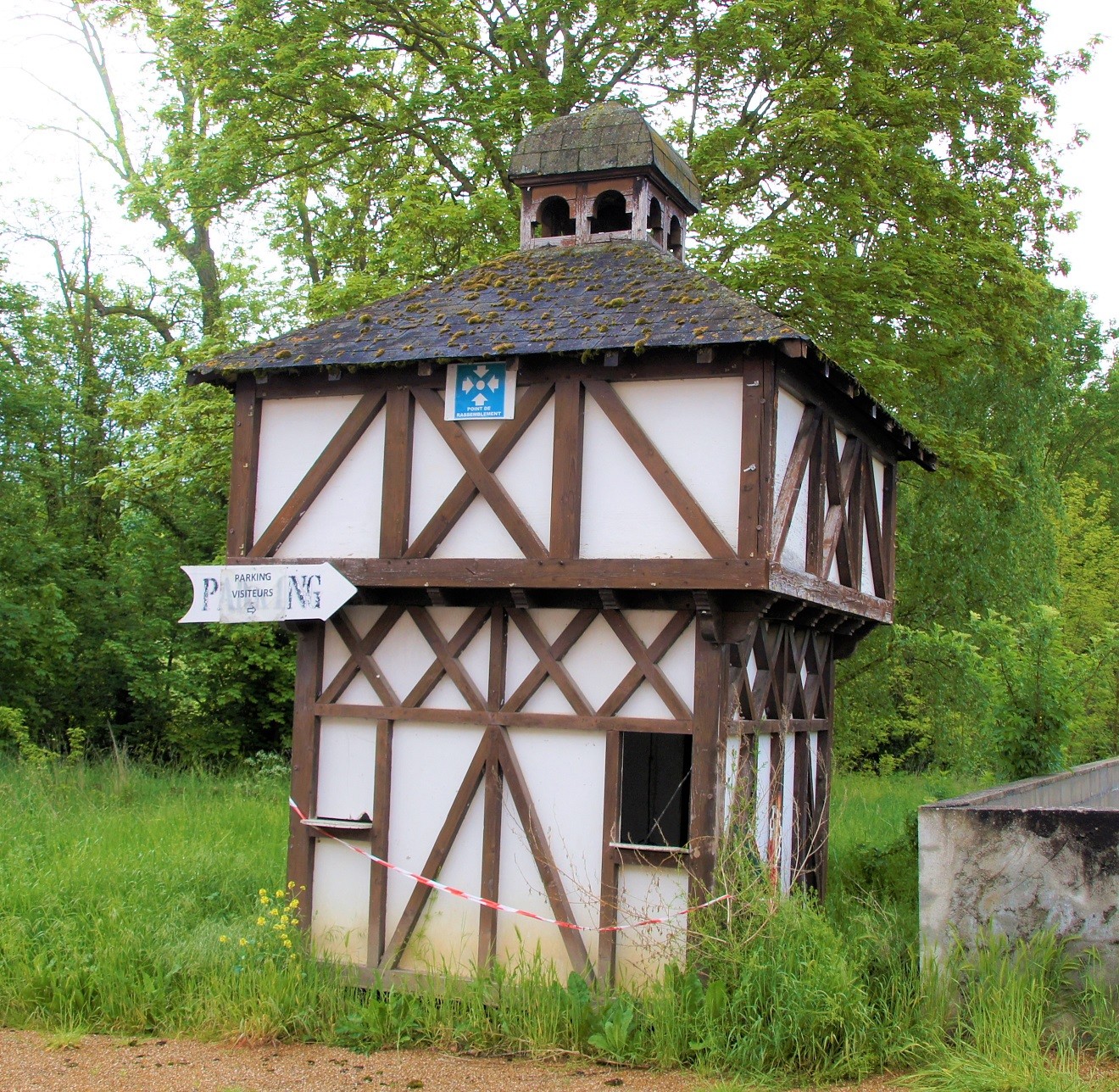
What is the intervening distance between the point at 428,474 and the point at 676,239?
12.0ft

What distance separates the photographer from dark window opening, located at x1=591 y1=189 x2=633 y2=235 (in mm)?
11344

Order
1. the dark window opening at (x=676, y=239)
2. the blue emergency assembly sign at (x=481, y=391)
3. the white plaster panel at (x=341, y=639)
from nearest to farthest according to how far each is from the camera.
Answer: the blue emergency assembly sign at (x=481, y=391)
the white plaster panel at (x=341, y=639)
the dark window opening at (x=676, y=239)

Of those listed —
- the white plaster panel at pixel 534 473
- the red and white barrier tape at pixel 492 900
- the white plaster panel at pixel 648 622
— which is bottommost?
the red and white barrier tape at pixel 492 900

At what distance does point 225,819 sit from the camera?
565 inches

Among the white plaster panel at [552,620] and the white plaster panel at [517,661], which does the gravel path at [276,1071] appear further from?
the white plaster panel at [552,620]

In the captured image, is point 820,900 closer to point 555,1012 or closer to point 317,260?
point 555,1012

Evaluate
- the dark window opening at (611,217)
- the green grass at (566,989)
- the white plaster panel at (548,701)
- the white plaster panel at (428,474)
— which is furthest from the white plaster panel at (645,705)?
the dark window opening at (611,217)

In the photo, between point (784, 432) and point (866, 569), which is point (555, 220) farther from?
point (866, 569)

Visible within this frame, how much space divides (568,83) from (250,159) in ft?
14.3

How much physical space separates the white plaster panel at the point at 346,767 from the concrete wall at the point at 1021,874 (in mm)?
3964

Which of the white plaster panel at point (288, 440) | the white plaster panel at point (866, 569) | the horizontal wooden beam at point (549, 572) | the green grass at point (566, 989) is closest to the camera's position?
the green grass at point (566, 989)

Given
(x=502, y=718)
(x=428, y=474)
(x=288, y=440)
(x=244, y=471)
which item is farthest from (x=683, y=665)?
(x=244, y=471)

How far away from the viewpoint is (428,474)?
945cm

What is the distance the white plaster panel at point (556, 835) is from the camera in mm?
8812
